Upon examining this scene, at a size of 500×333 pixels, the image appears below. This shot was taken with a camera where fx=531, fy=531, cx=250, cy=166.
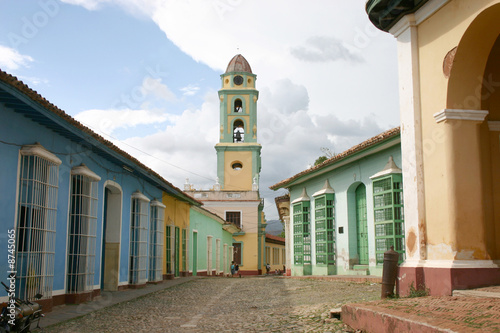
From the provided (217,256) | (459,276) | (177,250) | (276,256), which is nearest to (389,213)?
(459,276)

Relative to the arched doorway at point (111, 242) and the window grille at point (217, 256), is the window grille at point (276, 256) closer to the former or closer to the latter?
the window grille at point (217, 256)

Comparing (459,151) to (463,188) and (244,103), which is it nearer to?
(463,188)

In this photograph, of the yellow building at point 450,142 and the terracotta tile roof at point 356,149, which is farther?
the terracotta tile roof at point 356,149

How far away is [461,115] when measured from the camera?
6.71 metres

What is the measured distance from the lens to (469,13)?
249 inches

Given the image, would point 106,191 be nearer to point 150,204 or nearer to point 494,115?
point 150,204

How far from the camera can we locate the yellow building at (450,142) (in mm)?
6480

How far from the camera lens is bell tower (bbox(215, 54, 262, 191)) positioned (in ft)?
126

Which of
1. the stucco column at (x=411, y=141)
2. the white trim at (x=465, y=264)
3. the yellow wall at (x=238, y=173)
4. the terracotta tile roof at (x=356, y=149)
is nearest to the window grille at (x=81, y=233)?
the stucco column at (x=411, y=141)

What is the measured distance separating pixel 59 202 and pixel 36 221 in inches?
40.6

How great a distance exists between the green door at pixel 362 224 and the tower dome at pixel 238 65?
2611cm

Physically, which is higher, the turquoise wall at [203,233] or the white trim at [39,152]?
the white trim at [39,152]

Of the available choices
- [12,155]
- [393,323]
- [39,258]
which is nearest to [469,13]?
[393,323]

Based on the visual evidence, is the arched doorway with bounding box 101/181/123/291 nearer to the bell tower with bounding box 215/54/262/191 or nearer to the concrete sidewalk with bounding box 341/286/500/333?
the concrete sidewalk with bounding box 341/286/500/333
